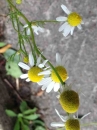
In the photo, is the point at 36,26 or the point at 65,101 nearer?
the point at 65,101

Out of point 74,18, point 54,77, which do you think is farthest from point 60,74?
point 74,18

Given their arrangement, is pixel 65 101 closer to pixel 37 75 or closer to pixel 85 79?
pixel 37 75

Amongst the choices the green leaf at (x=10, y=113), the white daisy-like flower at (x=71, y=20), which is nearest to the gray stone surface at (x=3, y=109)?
the green leaf at (x=10, y=113)

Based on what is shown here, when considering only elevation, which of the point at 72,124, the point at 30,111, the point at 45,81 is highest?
the point at 45,81

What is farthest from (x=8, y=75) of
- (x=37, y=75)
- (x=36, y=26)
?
(x=37, y=75)

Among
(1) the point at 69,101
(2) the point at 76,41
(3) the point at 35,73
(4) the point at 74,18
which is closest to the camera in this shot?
(1) the point at 69,101

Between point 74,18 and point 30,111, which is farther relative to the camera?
point 30,111

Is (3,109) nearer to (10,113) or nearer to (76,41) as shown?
(10,113)
